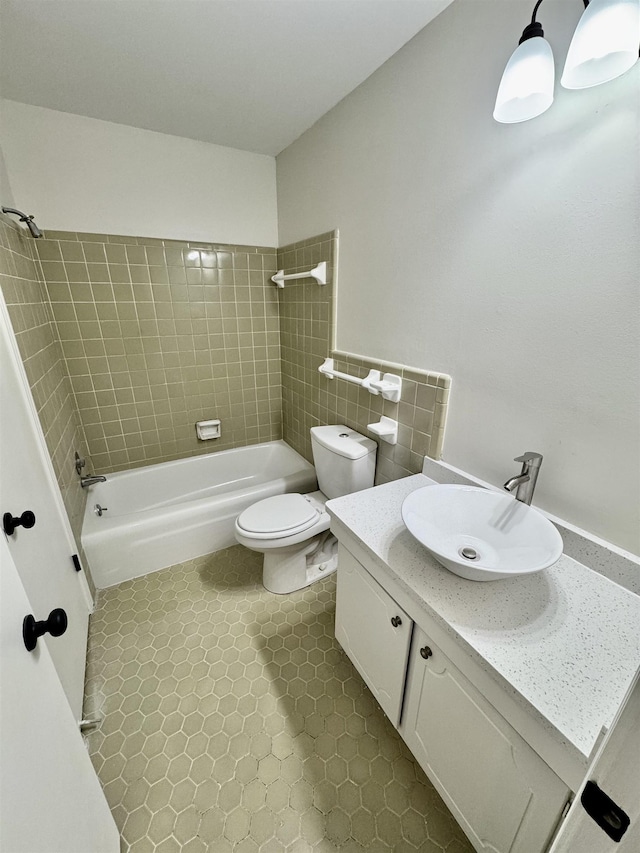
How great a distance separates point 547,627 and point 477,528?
31 centimetres

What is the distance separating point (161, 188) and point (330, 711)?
8.97ft

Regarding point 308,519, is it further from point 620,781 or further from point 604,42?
point 604,42

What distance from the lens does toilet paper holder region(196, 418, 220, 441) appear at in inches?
97.9

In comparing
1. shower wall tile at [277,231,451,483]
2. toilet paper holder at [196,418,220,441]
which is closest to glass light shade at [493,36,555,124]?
shower wall tile at [277,231,451,483]

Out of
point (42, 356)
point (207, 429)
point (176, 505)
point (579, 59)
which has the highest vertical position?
point (579, 59)

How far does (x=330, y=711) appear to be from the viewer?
4.17 feet

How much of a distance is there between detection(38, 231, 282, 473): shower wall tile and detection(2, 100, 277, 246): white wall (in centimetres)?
10

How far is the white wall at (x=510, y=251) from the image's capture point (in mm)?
813

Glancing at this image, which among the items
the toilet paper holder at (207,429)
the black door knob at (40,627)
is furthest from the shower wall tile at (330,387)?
the black door knob at (40,627)

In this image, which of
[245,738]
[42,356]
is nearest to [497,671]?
[245,738]

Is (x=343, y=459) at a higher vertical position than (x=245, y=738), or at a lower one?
higher

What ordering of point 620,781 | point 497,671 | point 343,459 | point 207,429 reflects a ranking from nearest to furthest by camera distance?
point 620,781 < point 497,671 < point 343,459 < point 207,429

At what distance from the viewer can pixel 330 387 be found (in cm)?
203

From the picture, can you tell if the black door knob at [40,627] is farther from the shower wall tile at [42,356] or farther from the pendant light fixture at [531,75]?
the pendant light fixture at [531,75]
